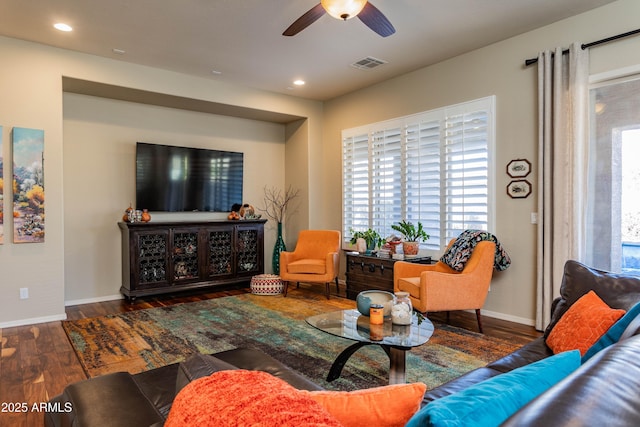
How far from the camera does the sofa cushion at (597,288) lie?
185cm

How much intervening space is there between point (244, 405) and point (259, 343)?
284cm

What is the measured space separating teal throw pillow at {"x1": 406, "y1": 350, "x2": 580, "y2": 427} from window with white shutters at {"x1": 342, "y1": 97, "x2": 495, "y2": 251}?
3.61 m

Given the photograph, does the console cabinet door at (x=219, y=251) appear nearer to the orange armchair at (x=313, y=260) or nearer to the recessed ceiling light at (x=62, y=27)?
the orange armchair at (x=313, y=260)

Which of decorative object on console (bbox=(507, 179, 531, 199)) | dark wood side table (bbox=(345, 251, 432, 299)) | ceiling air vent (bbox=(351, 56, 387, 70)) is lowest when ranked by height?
dark wood side table (bbox=(345, 251, 432, 299))

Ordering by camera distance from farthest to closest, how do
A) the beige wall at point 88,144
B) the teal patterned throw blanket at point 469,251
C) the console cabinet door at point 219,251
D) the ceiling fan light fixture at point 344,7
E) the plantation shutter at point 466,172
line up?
the console cabinet door at point 219,251, the plantation shutter at point 466,172, the beige wall at point 88,144, the teal patterned throw blanket at point 469,251, the ceiling fan light fixture at point 344,7

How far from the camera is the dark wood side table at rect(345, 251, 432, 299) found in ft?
15.2

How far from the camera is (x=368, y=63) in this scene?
15.6ft

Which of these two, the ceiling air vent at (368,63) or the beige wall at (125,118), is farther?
the ceiling air vent at (368,63)

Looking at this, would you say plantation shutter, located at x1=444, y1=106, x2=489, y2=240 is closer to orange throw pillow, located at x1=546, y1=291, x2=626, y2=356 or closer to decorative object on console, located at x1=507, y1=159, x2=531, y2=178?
decorative object on console, located at x1=507, y1=159, x2=531, y2=178

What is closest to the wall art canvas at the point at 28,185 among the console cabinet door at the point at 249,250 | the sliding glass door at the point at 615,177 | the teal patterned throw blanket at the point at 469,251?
the console cabinet door at the point at 249,250

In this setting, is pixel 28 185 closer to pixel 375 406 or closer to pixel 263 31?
pixel 263 31

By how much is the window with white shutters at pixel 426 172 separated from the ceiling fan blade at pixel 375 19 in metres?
1.76

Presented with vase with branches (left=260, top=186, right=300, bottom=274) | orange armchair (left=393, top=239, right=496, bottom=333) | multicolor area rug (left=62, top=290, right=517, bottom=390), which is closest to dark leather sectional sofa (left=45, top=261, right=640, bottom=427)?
multicolor area rug (left=62, top=290, right=517, bottom=390)

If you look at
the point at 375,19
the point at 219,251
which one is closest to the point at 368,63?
the point at 375,19
